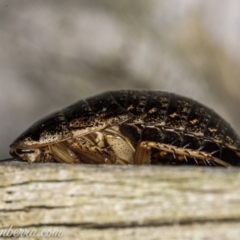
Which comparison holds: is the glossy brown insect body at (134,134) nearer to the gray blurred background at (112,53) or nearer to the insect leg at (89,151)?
the insect leg at (89,151)

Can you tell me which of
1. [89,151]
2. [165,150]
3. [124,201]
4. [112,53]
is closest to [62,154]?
[89,151]

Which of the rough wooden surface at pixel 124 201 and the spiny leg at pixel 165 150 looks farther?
the spiny leg at pixel 165 150

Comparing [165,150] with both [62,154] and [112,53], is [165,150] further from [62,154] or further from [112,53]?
[112,53]

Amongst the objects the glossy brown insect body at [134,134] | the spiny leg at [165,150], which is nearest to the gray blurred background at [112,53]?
the glossy brown insect body at [134,134]

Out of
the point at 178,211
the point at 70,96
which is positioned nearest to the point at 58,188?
the point at 178,211

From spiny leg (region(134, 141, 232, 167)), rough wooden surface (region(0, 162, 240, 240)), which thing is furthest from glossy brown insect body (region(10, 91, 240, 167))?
rough wooden surface (region(0, 162, 240, 240))

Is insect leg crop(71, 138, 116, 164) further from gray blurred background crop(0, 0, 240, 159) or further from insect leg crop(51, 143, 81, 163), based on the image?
gray blurred background crop(0, 0, 240, 159)
